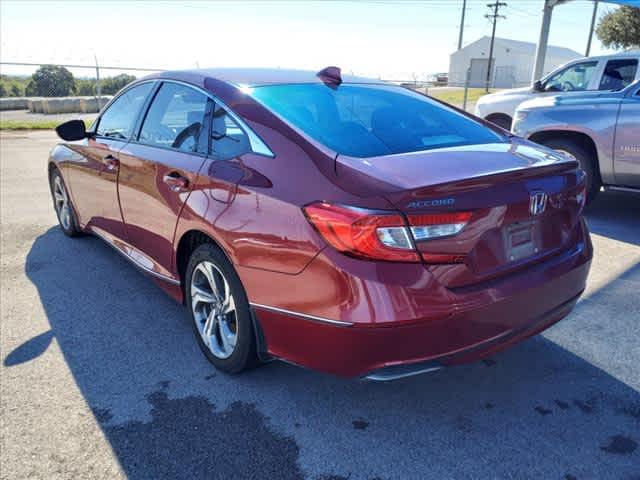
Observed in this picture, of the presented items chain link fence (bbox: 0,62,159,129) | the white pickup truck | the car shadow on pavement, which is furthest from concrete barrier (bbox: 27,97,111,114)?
the car shadow on pavement

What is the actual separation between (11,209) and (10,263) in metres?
2.23

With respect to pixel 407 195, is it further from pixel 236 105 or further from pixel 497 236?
pixel 236 105

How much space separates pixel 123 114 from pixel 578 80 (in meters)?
6.78

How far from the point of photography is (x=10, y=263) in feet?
15.5

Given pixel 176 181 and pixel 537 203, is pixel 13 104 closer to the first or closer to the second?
pixel 176 181

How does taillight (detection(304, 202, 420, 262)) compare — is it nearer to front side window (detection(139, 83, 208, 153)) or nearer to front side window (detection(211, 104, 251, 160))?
front side window (detection(211, 104, 251, 160))

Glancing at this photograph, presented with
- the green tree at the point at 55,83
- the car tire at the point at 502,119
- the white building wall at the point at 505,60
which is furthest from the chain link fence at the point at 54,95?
the white building wall at the point at 505,60

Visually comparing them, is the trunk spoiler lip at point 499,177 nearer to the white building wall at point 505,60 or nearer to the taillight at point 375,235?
the taillight at point 375,235

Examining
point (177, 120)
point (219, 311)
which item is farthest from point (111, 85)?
point (219, 311)

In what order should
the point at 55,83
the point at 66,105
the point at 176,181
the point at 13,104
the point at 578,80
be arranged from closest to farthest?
1. the point at 176,181
2. the point at 578,80
3. the point at 66,105
4. the point at 13,104
5. the point at 55,83

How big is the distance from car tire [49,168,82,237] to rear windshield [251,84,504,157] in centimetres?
315

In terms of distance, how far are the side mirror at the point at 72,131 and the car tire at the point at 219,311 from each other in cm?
214

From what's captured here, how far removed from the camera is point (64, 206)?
534cm

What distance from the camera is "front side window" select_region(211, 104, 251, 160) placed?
2615 mm
